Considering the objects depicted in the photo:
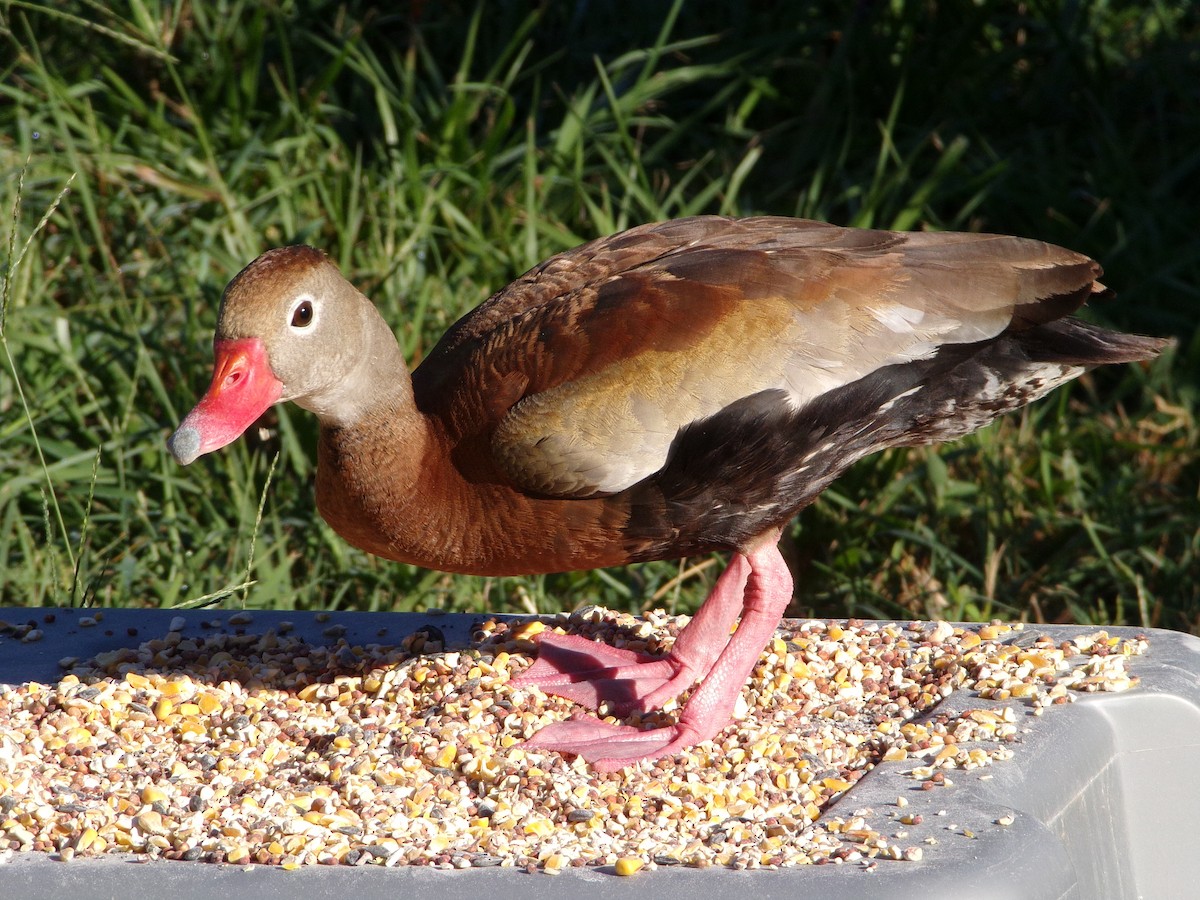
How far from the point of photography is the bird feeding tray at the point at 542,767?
6.40ft

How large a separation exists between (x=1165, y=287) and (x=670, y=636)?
266cm

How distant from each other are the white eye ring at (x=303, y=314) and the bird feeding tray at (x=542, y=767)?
63 cm

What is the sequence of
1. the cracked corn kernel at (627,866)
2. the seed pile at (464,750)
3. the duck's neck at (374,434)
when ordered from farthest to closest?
the duck's neck at (374,434) → the seed pile at (464,750) → the cracked corn kernel at (627,866)

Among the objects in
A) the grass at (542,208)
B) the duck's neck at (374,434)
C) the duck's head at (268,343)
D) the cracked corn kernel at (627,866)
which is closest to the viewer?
the cracked corn kernel at (627,866)

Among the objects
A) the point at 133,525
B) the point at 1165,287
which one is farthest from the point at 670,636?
the point at 1165,287

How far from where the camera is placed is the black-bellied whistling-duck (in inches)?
101

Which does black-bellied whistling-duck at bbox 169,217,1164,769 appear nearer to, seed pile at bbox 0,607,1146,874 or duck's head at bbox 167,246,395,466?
duck's head at bbox 167,246,395,466

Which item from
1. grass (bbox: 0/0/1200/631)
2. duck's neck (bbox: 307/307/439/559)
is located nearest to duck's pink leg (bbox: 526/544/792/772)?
duck's neck (bbox: 307/307/439/559)

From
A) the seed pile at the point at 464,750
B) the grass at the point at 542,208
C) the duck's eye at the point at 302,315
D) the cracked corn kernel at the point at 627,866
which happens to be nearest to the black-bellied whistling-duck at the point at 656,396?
the duck's eye at the point at 302,315

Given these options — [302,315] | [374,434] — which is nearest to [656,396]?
[374,434]

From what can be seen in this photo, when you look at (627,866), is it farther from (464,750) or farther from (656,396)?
(656,396)

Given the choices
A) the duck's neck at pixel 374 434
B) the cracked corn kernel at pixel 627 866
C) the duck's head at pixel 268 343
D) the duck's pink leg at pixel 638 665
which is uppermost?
the duck's head at pixel 268 343

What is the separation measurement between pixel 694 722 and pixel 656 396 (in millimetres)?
535

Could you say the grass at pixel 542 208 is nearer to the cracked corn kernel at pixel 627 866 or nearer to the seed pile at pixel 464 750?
the seed pile at pixel 464 750
